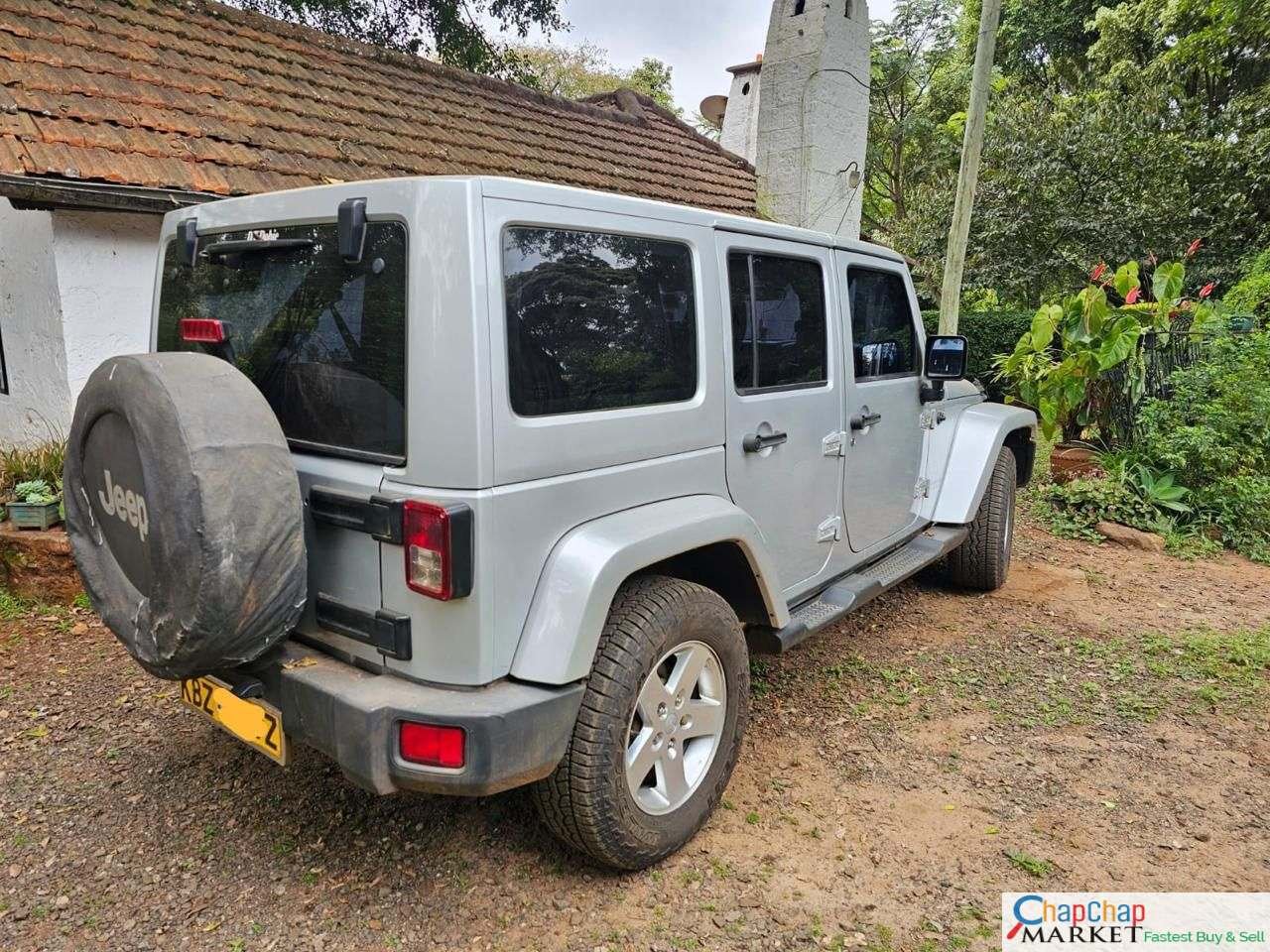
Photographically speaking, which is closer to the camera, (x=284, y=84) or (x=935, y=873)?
(x=935, y=873)

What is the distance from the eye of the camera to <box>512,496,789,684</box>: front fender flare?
2096 mm

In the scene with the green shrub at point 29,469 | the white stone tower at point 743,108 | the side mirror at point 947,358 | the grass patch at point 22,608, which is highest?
the white stone tower at point 743,108

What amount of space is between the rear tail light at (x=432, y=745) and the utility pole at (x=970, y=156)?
8989 mm

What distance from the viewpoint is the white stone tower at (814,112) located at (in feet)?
30.3

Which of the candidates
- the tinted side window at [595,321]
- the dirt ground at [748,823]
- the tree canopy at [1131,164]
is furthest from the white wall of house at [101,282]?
the tree canopy at [1131,164]

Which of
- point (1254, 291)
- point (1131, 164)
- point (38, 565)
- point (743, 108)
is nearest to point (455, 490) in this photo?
point (38, 565)

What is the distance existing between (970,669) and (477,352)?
317 cm

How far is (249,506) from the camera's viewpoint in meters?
1.96

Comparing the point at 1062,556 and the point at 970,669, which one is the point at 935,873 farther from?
the point at 1062,556

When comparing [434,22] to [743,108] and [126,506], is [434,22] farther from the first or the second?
[126,506]

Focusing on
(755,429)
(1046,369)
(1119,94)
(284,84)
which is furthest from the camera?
(1119,94)

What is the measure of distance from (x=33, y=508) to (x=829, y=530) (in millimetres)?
4260

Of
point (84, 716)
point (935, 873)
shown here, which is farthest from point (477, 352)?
point (84, 716)

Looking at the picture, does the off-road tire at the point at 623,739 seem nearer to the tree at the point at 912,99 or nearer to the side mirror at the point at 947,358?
the side mirror at the point at 947,358
